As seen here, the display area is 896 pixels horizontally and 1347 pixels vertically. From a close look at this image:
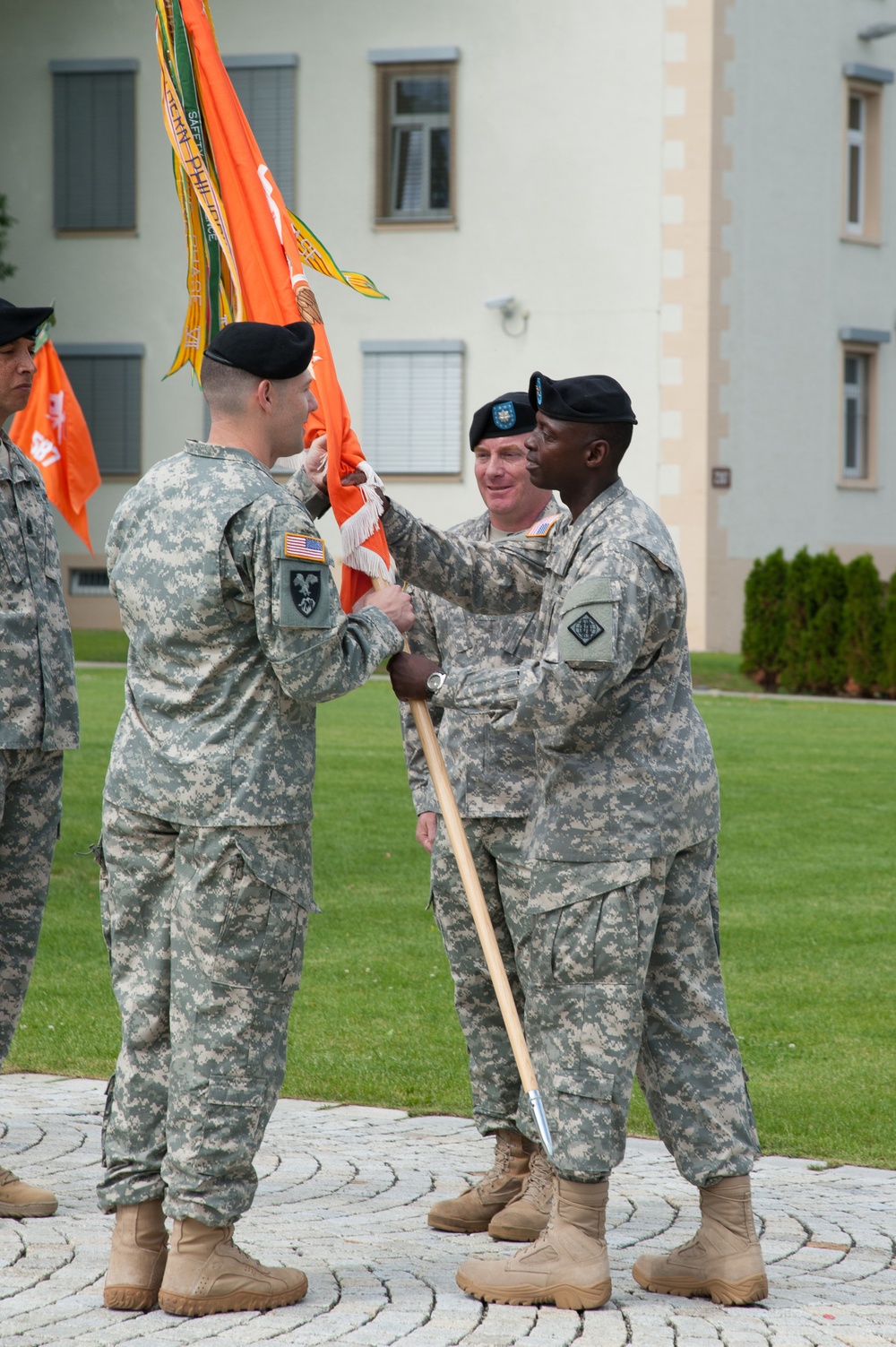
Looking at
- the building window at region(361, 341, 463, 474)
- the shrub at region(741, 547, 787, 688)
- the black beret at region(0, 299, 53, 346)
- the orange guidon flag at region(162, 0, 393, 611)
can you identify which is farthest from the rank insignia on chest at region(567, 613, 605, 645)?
the building window at region(361, 341, 463, 474)

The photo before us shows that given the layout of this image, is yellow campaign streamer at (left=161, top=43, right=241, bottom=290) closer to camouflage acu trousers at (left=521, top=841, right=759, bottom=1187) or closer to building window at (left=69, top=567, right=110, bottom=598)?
camouflage acu trousers at (left=521, top=841, right=759, bottom=1187)

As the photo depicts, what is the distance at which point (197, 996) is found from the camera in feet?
14.4

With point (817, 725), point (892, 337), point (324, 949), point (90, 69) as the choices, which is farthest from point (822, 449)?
point (324, 949)

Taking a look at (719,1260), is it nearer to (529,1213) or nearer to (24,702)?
(529,1213)

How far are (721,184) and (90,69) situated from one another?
10752mm

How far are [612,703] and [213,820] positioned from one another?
108 centimetres

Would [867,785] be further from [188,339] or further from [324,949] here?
[188,339]

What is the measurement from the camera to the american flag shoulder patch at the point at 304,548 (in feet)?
14.2

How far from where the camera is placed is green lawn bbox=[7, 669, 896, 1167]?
265 inches

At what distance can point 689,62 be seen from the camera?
27344 millimetres

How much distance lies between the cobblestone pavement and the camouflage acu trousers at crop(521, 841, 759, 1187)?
0.40 metres

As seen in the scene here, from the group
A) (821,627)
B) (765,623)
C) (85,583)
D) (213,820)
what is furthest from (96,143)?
(213,820)

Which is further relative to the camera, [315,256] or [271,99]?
[271,99]

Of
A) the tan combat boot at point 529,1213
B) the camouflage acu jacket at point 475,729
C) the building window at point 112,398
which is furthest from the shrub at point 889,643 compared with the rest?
the tan combat boot at point 529,1213
